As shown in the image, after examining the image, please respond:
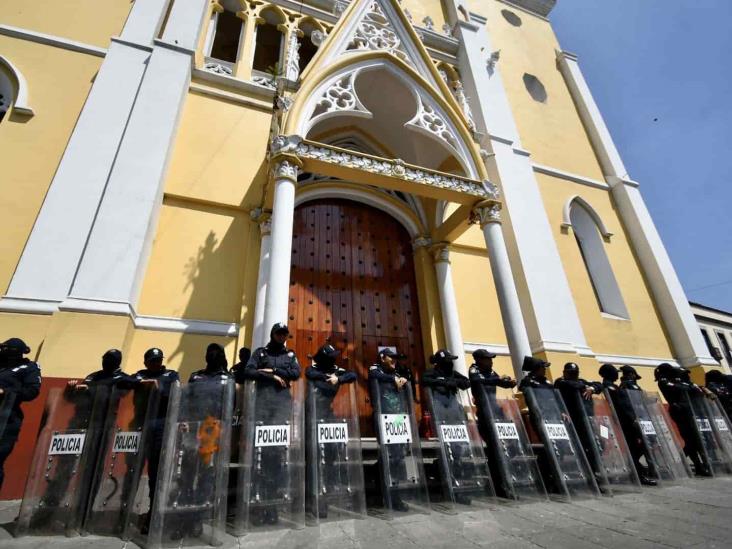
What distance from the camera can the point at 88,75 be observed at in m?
6.71

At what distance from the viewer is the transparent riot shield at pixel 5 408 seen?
3063 millimetres

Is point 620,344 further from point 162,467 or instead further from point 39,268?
point 39,268

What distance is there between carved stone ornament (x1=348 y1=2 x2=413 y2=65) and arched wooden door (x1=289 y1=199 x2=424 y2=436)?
333 centimetres

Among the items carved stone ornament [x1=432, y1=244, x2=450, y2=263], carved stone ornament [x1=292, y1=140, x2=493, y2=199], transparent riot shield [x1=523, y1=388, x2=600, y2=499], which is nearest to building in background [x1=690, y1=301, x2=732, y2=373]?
carved stone ornament [x1=432, y1=244, x2=450, y2=263]

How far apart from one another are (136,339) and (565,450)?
588cm

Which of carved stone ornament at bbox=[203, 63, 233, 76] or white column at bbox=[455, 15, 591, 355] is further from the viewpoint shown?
carved stone ornament at bbox=[203, 63, 233, 76]

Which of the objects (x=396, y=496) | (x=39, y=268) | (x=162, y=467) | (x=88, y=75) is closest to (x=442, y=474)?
(x=396, y=496)

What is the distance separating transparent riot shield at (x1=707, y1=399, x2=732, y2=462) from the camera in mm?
5426

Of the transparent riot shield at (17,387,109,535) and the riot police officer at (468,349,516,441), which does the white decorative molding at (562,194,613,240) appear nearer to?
the riot police officer at (468,349,516,441)

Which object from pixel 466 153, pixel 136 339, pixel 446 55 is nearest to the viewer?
pixel 136 339

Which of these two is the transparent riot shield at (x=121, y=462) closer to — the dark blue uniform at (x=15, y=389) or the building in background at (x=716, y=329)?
the dark blue uniform at (x=15, y=389)

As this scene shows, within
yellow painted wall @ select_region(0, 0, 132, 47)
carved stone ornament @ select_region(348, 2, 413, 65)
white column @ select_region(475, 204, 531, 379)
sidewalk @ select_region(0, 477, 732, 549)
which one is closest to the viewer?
sidewalk @ select_region(0, 477, 732, 549)

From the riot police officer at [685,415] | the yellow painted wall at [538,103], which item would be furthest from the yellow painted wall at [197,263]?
the yellow painted wall at [538,103]

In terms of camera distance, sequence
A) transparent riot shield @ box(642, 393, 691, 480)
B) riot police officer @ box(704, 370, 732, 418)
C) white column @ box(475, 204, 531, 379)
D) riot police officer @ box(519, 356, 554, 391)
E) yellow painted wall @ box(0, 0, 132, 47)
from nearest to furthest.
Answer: riot police officer @ box(519, 356, 554, 391) < transparent riot shield @ box(642, 393, 691, 480) < white column @ box(475, 204, 531, 379) < riot police officer @ box(704, 370, 732, 418) < yellow painted wall @ box(0, 0, 132, 47)
